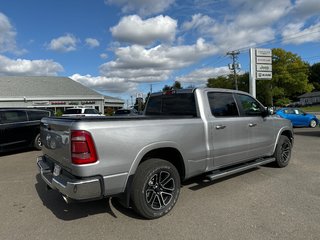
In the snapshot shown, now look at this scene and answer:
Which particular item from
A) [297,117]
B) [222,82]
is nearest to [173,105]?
[297,117]

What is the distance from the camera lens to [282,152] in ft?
21.9

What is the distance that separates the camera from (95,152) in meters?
3.38

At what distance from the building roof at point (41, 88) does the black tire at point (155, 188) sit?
34009mm

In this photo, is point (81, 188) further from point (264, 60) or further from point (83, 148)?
point (264, 60)

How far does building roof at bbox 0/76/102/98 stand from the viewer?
3547cm

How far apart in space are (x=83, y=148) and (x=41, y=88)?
37.5 metres

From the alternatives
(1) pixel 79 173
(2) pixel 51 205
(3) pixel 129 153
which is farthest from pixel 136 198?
(2) pixel 51 205

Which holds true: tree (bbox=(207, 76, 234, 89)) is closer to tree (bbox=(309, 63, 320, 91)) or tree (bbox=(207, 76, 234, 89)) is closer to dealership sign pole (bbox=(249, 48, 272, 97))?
tree (bbox=(309, 63, 320, 91))

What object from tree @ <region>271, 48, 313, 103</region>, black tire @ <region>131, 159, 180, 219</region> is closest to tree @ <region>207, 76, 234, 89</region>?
tree @ <region>271, 48, 313, 103</region>

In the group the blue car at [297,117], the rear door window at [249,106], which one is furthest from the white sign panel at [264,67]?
the rear door window at [249,106]

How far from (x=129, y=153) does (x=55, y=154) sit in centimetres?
114

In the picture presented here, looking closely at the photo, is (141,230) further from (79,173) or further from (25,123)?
(25,123)

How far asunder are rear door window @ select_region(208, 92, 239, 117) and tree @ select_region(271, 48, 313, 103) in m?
63.2

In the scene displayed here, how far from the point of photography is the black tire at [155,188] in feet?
12.4
